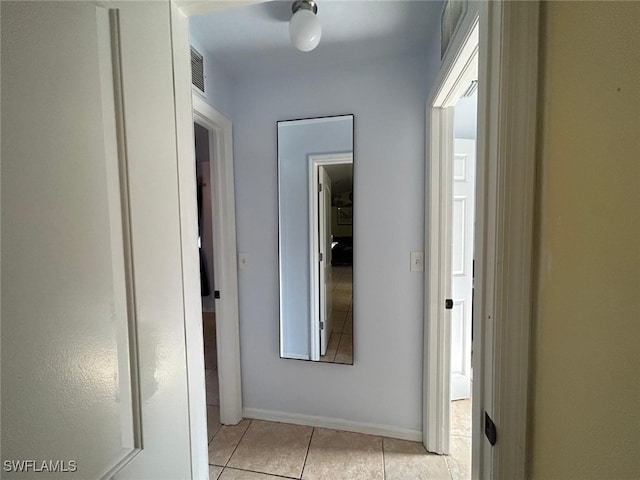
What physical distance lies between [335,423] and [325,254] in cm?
112

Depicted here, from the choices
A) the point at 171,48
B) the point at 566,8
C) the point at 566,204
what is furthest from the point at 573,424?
the point at 171,48

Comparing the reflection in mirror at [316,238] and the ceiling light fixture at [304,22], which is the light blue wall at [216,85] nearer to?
the reflection in mirror at [316,238]

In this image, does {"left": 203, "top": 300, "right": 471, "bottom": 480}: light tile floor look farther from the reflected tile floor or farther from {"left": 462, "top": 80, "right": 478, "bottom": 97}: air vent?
{"left": 462, "top": 80, "right": 478, "bottom": 97}: air vent

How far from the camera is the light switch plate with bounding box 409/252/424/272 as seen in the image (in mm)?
1541

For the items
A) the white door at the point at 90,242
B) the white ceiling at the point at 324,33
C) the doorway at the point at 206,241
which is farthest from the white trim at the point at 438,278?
the doorway at the point at 206,241

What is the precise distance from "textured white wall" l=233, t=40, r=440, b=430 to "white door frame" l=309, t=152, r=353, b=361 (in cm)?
12

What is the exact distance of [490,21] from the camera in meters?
0.56

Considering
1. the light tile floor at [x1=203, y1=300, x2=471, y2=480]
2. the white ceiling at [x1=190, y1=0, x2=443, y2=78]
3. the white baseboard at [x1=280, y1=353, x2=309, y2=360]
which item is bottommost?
the light tile floor at [x1=203, y1=300, x2=471, y2=480]

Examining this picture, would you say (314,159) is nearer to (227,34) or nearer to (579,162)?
(227,34)

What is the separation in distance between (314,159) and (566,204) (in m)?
1.40

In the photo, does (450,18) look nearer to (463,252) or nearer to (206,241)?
(463,252)

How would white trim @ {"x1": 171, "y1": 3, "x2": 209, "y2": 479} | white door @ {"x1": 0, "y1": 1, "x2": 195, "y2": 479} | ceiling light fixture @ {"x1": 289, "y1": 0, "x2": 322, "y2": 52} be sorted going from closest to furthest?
white door @ {"x1": 0, "y1": 1, "x2": 195, "y2": 479} → white trim @ {"x1": 171, "y1": 3, "x2": 209, "y2": 479} → ceiling light fixture @ {"x1": 289, "y1": 0, "x2": 322, "y2": 52}

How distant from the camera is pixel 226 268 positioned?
1.70 m

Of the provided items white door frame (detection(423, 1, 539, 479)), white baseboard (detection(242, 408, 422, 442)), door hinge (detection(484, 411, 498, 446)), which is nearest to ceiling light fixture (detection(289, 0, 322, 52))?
white door frame (detection(423, 1, 539, 479))
